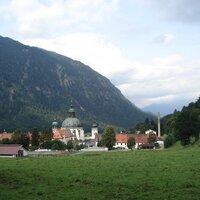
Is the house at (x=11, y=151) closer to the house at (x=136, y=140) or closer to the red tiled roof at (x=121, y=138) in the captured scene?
the house at (x=136, y=140)

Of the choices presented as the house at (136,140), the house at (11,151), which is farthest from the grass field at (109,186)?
the house at (136,140)

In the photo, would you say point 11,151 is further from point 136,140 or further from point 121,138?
point 121,138

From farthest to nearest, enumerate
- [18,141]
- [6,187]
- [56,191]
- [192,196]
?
[18,141] → [6,187] → [56,191] → [192,196]

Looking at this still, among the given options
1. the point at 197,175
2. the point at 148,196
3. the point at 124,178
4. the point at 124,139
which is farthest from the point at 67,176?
the point at 124,139

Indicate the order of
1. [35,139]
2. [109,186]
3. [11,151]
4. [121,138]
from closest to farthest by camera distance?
[109,186], [11,151], [35,139], [121,138]

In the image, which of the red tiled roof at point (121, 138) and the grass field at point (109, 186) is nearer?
the grass field at point (109, 186)

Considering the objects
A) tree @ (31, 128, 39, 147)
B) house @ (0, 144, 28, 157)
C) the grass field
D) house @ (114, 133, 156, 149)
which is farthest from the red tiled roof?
the grass field

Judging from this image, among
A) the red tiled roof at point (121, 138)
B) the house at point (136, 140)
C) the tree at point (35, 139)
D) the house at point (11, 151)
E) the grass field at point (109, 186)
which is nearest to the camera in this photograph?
the grass field at point (109, 186)

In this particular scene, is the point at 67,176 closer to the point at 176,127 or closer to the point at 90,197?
the point at 90,197

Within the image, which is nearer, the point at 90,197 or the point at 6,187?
the point at 90,197

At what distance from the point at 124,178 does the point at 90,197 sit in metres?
10.0

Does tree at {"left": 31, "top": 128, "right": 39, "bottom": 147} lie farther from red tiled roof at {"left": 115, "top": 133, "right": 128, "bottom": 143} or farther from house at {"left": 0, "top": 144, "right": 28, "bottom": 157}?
red tiled roof at {"left": 115, "top": 133, "right": 128, "bottom": 143}

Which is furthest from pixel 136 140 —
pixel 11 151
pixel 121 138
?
pixel 11 151

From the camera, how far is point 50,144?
152 m
